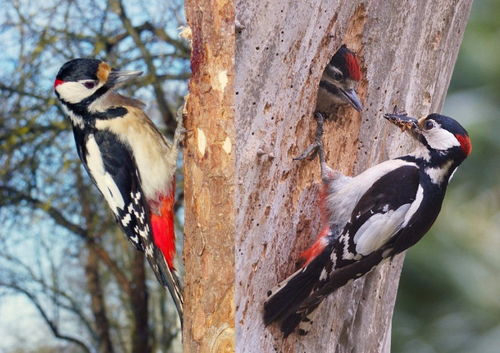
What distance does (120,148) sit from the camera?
218 centimetres

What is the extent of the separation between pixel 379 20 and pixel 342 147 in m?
0.35

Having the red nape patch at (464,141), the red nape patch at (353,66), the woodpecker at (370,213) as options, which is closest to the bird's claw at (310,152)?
the woodpecker at (370,213)

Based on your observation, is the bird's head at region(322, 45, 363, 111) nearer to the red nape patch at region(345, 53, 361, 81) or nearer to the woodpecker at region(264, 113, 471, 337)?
the red nape patch at region(345, 53, 361, 81)

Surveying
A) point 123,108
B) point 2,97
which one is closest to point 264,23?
point 123,108

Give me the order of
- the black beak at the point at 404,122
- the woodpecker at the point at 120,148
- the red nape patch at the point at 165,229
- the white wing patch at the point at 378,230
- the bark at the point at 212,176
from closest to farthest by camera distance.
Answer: the bark at the point at 212,176
the white wing patch at the point at 378,230
the black beak at the point at 404,122
the red nape patch at the point at 165,229
the woodpecker at the point at 120,148

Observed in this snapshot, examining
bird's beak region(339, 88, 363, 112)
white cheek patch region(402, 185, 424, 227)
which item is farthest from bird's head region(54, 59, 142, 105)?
white cheek patch region(402, 185, 424, 227)

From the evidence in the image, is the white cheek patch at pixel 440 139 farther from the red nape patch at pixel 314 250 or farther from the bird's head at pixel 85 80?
the bird's head at pixel 85 80

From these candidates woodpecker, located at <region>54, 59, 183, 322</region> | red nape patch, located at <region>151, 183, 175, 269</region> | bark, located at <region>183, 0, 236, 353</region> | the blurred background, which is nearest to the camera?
bark, located at <region>183, 0, 236, 353</region>

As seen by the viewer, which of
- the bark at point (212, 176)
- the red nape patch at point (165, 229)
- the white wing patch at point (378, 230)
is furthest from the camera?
the red nape patch at point (165, 229)

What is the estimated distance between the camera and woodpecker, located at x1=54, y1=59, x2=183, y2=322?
2.13 metres

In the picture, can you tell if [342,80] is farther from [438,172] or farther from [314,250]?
[314,250]

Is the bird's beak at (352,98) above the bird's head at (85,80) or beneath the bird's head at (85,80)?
beneath

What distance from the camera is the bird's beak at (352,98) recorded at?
1836 millimetres

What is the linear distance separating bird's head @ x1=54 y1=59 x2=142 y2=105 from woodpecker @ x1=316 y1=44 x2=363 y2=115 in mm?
582
